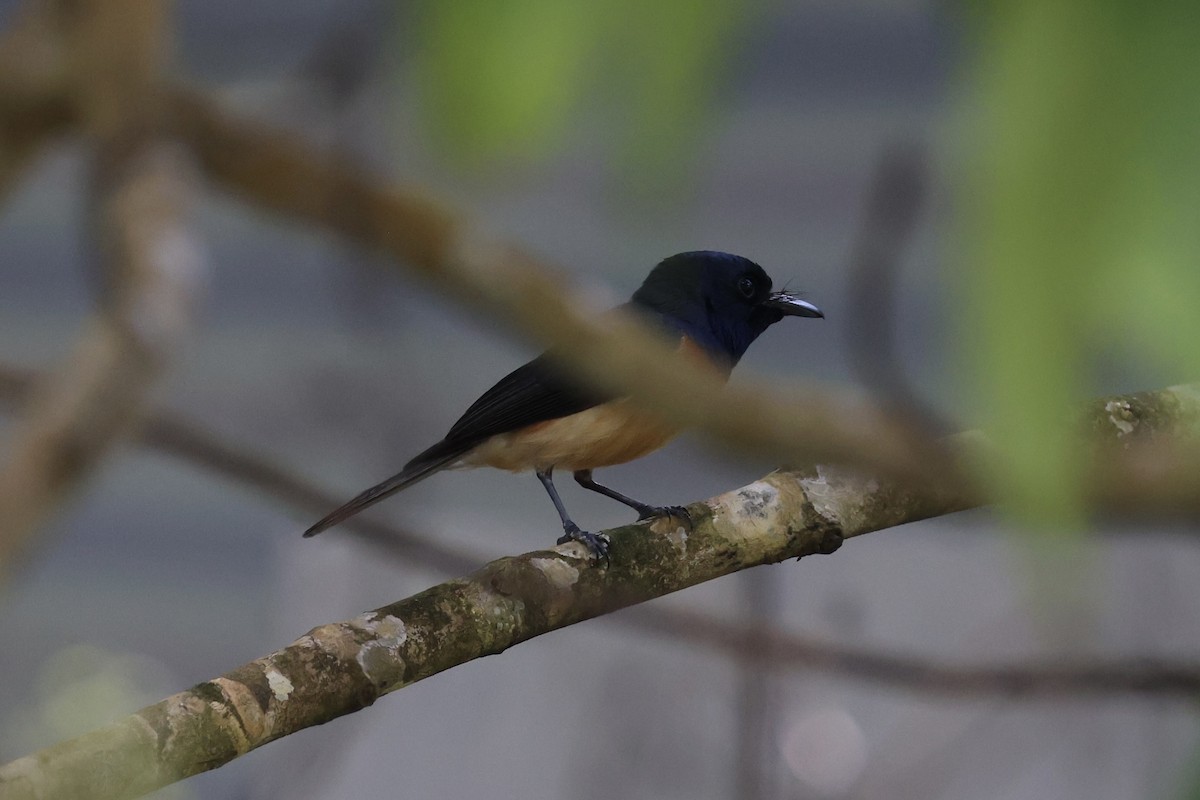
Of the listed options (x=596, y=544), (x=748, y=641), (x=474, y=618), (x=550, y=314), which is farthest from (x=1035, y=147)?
(x=748, y=641)

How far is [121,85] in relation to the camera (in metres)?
0.45

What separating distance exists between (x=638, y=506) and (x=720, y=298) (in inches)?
14.5

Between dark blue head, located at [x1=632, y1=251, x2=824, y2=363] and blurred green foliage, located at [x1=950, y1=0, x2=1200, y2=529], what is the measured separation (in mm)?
1485

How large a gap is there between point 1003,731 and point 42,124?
2.40 meters

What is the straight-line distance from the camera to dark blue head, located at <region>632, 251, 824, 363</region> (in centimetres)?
167

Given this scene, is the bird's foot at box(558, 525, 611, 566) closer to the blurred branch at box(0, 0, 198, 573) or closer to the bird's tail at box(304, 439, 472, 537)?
the bird's tail at box(304, 439, 472, 537)

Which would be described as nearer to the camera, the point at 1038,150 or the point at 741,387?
the point at 1038,150

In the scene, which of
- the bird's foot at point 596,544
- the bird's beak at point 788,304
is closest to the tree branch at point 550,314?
the bird's foot at point 596,544

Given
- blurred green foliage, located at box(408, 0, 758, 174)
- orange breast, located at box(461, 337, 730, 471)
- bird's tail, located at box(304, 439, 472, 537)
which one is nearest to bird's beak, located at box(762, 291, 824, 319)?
orange breast, located at box(461, 337, 730, 471)

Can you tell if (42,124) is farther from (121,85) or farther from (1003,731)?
(1003,731)

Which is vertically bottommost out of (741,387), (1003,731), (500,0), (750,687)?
(1003,731)

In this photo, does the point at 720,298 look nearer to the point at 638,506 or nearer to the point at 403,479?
→ the point at 638,506

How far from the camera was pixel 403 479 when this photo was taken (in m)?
1.39

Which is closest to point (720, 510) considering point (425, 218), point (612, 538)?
point (612, 538)
